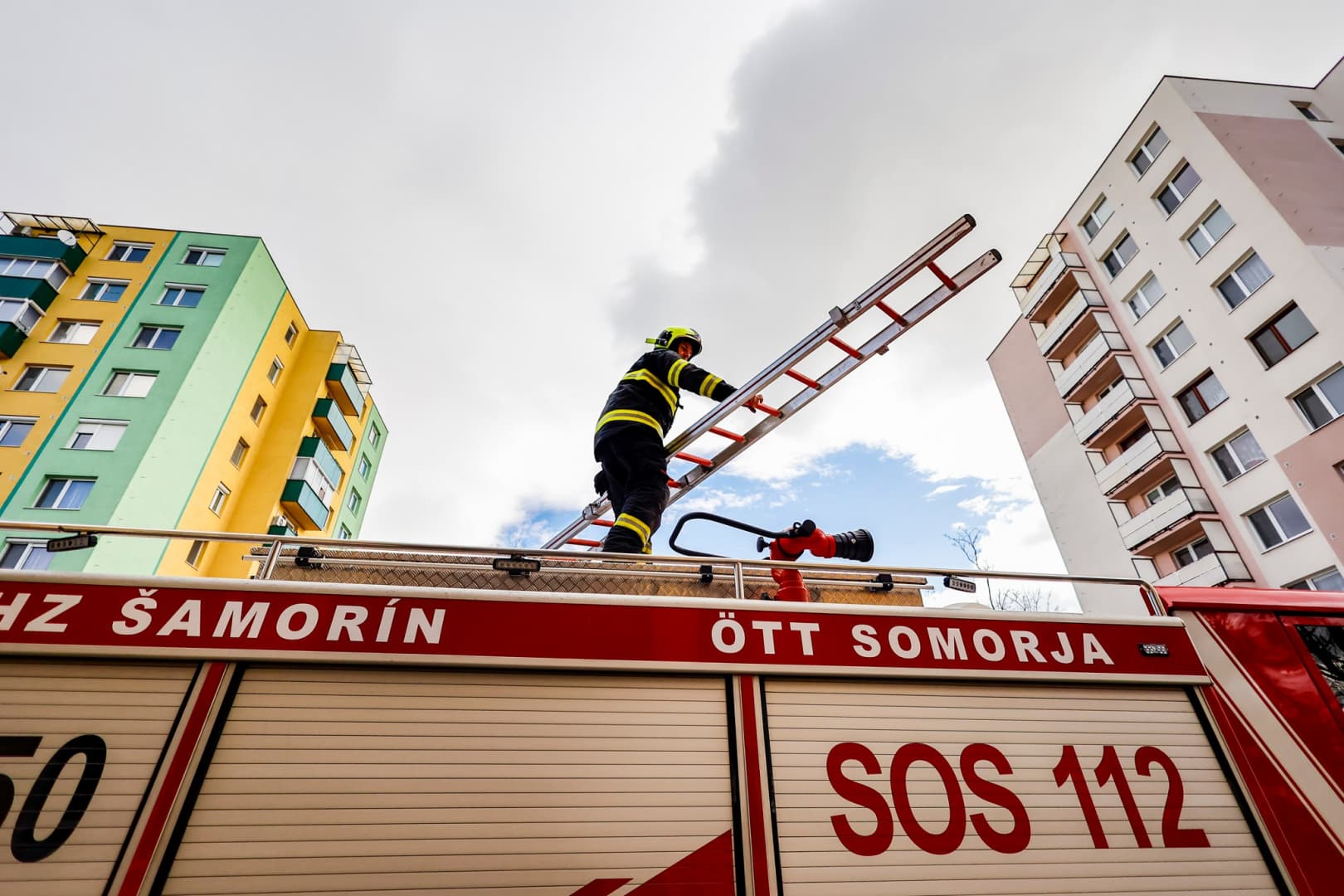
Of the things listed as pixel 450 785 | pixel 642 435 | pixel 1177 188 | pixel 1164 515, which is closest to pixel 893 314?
pixel 642 435

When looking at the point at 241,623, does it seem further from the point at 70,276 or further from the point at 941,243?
the point at 70,276

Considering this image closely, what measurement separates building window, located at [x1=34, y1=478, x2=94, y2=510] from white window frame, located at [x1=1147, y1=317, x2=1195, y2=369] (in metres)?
27.4

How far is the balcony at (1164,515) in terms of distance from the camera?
15469 mm

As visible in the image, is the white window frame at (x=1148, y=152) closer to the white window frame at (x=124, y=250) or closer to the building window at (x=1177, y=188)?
the building window at (x=1177, y=188)

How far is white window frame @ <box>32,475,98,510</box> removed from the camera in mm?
13852

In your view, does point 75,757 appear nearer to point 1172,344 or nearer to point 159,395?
point 159,395

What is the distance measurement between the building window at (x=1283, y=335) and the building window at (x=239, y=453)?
1039 inches

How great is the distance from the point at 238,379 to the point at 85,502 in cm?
504

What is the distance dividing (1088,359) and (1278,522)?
7105 mm

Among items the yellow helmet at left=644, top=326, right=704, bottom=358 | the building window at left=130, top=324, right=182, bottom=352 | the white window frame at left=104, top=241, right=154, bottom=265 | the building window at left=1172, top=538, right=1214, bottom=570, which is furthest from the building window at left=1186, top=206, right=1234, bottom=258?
the white window frame at left=104, top=241, right=154, bottom=265

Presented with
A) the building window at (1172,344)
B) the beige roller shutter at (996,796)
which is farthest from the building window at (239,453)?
the building window at (1172,344)

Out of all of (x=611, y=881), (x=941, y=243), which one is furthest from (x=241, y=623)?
(x=941, y=243)

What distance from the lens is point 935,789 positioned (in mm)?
2760

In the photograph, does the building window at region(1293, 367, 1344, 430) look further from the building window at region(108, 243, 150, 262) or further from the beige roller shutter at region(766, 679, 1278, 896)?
the building window at region(108, 243, 150, 262)
